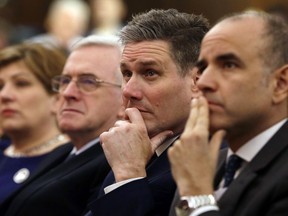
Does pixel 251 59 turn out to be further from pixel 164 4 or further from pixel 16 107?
pixel 164 4

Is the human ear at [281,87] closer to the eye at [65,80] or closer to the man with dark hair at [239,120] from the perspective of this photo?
the man with dark hair at [239,120]

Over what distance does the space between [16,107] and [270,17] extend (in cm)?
242

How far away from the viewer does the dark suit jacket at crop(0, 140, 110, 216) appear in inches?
143

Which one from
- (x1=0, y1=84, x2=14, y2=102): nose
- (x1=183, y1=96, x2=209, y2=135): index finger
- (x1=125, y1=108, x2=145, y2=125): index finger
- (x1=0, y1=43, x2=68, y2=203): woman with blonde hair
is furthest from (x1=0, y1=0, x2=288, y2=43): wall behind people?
(x1=183, y1=96, x2=209, y2=135): index finger

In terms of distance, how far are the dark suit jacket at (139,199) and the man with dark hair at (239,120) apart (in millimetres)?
374

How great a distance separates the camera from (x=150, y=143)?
2959mm

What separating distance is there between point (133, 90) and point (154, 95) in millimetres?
77

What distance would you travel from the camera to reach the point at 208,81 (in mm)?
2426

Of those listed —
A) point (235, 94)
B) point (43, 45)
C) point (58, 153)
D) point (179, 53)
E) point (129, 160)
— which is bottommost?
point (58, 153)

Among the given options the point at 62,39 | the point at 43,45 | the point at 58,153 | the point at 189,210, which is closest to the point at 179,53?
the point at 189,210

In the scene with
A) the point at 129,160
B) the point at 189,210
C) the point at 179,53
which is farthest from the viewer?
the point at 179,53

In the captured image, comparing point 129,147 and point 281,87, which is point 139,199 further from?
point 281,87

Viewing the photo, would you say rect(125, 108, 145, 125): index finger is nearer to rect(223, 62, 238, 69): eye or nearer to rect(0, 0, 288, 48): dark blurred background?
rect(223, 62, 238, 69): eye

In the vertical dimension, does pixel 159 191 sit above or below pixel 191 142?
below
